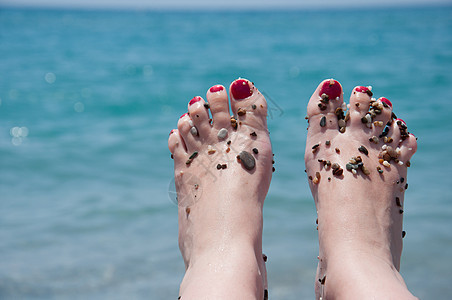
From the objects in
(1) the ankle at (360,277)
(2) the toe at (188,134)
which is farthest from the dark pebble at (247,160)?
(1) the ankle at (360,277)

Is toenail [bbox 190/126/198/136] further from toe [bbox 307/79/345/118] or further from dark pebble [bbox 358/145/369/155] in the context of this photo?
dark pebble [bbox 358/145/369/155]

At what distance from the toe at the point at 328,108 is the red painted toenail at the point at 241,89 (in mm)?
284

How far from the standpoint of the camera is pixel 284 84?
7.57 meters

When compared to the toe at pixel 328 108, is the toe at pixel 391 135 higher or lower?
lower

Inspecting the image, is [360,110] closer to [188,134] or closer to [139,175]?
[188,134]

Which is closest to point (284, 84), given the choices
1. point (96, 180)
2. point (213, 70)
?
point (213, 70)

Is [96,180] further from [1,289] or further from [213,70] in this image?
[213,70]

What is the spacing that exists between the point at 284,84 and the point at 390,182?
5.69m

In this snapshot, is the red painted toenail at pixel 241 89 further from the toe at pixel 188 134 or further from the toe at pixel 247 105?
the toe at pixel 188 134

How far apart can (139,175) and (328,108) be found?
2263 millimetres

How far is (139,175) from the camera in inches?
158

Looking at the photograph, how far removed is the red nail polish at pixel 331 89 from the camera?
2.08 metres

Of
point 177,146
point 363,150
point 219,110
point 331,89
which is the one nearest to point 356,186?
point 363,150

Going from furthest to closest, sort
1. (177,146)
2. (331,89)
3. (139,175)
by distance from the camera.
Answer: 1. (139,175)
2. (177,146)
3. (331,89)
